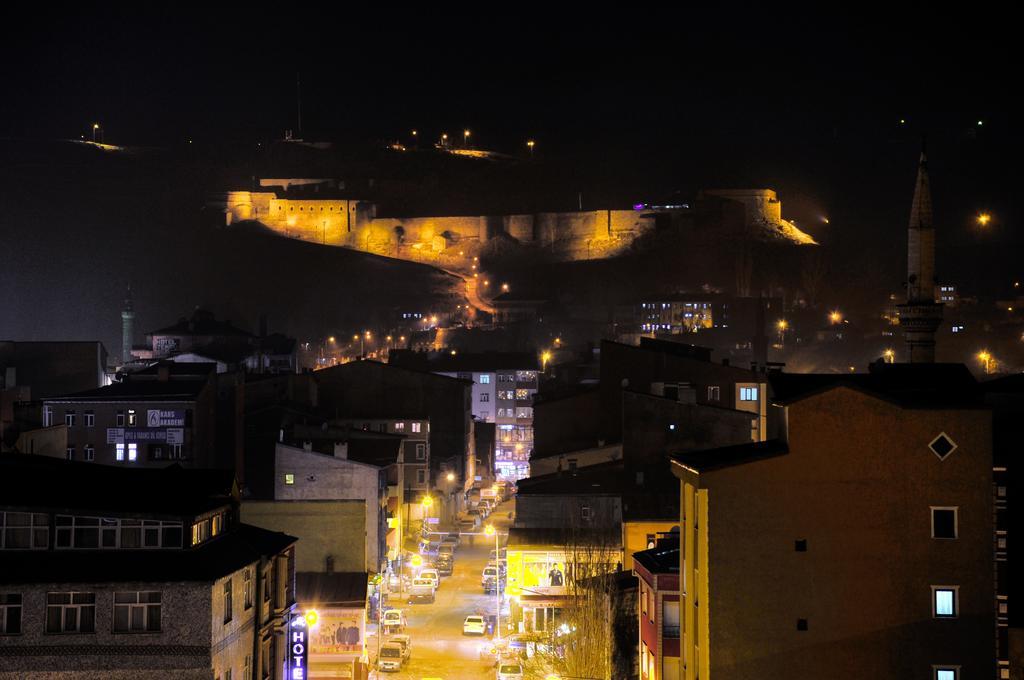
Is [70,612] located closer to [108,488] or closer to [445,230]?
[108,488]

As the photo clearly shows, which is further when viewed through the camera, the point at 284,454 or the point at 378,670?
the point at 284,454

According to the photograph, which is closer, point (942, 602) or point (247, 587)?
point (942, 602)

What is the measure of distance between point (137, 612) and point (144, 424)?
27.1 meters

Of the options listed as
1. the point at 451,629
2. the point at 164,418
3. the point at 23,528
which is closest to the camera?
the point at 23,528

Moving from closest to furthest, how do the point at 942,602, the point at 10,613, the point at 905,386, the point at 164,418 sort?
the point at 10,613 < the point at 942,602 < the point at 905,386 < the point at 164,418

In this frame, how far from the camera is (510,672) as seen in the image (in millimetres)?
26656

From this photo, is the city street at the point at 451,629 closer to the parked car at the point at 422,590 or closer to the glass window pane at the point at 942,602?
the parked car at the point at 422,590

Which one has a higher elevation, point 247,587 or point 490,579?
point 247,587

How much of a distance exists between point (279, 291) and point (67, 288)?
2129 centimetres

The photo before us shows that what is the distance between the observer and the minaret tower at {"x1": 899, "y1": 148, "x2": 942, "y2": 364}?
30.5 meters

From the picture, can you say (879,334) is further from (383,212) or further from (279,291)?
(383,212)

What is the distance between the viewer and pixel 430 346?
Answer: 89.6 meters

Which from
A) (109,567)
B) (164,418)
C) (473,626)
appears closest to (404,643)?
(473,626)

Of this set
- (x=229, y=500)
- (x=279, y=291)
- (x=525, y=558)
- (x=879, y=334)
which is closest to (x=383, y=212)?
(x=279, y=291)
